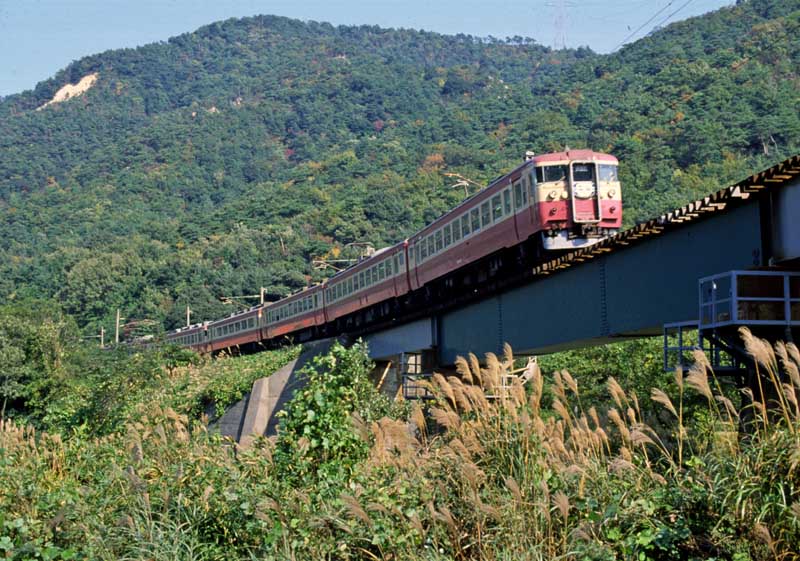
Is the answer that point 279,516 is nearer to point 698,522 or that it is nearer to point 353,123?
point 698,522

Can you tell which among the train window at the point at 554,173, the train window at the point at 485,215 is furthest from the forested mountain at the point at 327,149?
the train window at the point at 554,173

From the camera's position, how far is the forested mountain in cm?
6053

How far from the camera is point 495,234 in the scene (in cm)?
2258

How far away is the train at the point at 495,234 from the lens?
68.4ft

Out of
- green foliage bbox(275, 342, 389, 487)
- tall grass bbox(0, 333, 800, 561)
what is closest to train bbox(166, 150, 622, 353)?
green foliage bbox(275, 342, 389, 487)

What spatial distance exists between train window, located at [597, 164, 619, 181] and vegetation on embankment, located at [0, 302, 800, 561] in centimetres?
1122

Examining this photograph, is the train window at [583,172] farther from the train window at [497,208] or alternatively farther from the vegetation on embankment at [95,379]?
the vegetation on embankment at [95,379]

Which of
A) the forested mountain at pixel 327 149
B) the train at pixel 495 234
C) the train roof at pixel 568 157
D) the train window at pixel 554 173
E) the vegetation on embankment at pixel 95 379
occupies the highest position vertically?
the forested mountain at pixel 327 149

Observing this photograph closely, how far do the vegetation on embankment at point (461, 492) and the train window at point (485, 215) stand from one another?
1198 centimetres

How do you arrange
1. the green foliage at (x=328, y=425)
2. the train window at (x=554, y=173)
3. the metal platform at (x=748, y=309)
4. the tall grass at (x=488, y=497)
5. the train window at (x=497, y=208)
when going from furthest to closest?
the train window at (x=497, y=208) → the train window at (x=554, y=173) → the metal platform at (x=748, y=309) → the green foliage at (x=328, y=425) → the tall grass at (x=488, y=497)

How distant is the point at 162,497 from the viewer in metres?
10.0

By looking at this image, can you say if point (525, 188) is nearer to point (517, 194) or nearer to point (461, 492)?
point (517, 194)

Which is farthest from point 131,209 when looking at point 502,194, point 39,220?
point 502,194

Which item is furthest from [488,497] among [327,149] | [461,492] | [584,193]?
[327,149]
